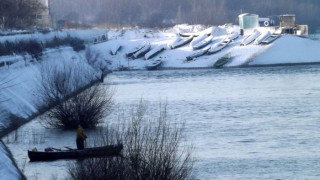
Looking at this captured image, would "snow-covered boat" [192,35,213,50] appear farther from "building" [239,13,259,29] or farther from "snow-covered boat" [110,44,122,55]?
"building" [239,13,259,29]

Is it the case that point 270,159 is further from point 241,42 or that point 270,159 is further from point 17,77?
point 241,42

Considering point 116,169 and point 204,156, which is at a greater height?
point 116,169

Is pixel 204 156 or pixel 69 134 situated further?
pixel 69 134

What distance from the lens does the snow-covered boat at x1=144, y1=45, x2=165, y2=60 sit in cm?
6433

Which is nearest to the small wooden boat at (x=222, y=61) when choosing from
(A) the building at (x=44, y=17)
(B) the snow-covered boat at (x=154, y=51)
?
(B) the snow-covered boat at (x=154, y=51)

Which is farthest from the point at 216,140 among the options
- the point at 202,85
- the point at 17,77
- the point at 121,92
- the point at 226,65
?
the point at 226,65

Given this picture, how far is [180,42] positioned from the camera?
68.1 meters

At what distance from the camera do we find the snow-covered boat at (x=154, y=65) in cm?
6188

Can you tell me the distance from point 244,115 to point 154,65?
104 ft

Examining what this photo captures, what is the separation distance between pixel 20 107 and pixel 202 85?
1517 centimetres

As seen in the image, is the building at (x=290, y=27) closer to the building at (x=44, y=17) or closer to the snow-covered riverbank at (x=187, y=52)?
the snow-covered riverbank at (x=187, y=52)

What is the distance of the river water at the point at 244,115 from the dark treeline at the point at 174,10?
172 feet

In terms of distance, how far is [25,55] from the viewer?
1610 inches

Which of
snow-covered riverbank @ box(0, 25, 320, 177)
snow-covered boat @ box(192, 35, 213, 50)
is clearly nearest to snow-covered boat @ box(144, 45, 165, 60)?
snow-covered riverbank @ box(0, 25, 320, 177)
